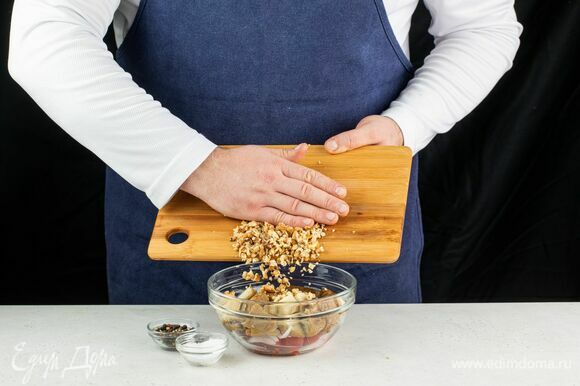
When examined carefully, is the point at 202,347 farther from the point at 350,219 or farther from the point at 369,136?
the point at 369,136

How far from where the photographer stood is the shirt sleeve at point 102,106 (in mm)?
1361

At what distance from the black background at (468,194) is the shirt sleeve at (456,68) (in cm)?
40

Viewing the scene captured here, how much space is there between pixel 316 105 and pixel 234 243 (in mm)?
408

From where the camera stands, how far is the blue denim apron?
1.52 m

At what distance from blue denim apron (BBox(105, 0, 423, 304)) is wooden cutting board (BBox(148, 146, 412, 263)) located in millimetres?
147

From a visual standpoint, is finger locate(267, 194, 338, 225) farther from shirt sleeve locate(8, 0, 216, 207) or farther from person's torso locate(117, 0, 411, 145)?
person's torso locate(117, 0, 411, 145)

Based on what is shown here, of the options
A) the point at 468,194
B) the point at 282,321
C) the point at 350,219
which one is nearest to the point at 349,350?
the point at 282,321

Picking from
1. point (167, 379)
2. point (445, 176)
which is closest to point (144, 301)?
point (167, 379)

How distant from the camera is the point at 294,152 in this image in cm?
137

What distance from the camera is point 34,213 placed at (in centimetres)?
224

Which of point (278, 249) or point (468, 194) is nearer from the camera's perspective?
point (278, 249)

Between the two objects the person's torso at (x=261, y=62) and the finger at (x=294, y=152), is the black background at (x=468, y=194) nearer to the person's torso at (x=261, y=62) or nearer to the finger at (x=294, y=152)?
the person's torso at (x=261, y=62)

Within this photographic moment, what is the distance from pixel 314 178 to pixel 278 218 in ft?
0.28

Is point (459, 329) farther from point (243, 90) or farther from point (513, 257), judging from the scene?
point (513, 257)
